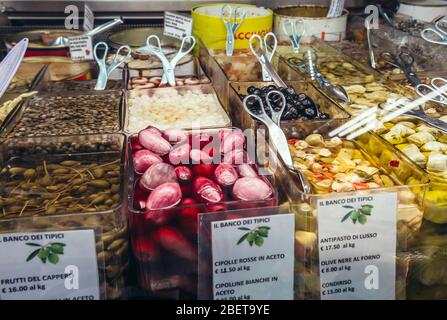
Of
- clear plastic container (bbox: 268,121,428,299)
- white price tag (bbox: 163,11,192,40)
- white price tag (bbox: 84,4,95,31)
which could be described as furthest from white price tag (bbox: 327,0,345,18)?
clear plastic container (bbox: 268,121,428,299)

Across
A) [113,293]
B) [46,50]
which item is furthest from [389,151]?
[46,50]

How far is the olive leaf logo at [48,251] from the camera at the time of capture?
75cm

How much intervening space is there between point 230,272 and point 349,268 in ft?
0.72

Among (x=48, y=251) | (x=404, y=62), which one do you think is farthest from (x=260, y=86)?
(x=48, y=251)

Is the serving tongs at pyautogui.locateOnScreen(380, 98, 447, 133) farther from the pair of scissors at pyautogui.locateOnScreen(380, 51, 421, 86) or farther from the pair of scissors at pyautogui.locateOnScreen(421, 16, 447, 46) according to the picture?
the pair of scissors at pyautogui.locateOnScreen(421, 16, 447, 46)

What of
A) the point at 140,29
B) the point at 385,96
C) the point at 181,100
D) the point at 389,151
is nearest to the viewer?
the point at 389,151

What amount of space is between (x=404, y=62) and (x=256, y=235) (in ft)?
3.63

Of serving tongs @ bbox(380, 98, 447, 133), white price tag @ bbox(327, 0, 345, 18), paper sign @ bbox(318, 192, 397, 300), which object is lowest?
paper sign @ bbox(318, 192, 397, 300)

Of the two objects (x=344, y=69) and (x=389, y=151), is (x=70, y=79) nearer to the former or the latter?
(x=344, y=69)

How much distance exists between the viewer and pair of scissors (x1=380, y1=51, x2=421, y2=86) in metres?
1.49

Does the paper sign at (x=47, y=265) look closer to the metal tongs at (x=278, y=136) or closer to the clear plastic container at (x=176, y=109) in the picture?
the metal tongs at (x=278, y=136)

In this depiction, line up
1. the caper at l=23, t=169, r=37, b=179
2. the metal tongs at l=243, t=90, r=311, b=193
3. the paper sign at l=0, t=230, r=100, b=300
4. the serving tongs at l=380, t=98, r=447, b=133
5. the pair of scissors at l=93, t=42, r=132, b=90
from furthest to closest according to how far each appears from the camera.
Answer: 1. the pair of scissors at l=93, t=42, r=132, b=90
2. the serving tongs at l=380, t=98, r=447, b=133
3. the caper at l=23, t=169, r=37, b=179
4. the metal tongs at l=243, t=90, r=311, b=193
5. the paper sign at l=0, t=230, r=100, b=300

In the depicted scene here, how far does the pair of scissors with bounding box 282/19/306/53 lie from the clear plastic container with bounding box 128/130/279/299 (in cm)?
110
